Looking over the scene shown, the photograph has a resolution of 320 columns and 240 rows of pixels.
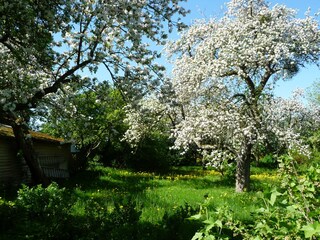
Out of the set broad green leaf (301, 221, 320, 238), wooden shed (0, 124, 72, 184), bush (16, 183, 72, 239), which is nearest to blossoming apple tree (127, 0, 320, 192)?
wooden shed (0, 124, 72, 184)

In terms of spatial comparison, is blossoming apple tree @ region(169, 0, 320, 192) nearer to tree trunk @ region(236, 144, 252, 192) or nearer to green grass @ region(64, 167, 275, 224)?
tree trunk @ region(236, 144, 252, 192)

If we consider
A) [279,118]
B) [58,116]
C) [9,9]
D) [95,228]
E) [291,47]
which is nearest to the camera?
[9,9]

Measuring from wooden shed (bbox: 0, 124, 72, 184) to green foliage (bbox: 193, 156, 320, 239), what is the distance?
12.2 metres

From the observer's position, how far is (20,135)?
51.1ft

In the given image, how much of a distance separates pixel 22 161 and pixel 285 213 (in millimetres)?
16751

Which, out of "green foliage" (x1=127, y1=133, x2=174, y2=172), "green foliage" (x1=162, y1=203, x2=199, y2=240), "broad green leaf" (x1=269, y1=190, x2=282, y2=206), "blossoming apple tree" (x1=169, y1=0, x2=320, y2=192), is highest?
"blossoming apple tree" (x1=169, y1=0, x2=320, y2=192)

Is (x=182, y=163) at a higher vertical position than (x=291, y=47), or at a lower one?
lower

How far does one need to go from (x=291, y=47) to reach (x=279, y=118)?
10.3 ft

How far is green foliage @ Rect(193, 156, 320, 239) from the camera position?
10.2 ft

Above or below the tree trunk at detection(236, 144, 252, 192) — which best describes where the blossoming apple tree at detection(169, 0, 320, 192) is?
above

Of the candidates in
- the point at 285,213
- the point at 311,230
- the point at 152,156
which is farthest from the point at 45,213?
the point at 152,156

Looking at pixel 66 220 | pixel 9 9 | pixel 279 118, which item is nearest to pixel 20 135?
pixel 66 220

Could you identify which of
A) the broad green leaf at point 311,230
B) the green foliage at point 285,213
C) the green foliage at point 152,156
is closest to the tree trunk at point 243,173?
the green foliage at point 152,156

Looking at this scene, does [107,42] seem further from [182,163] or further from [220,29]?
[182,163]
